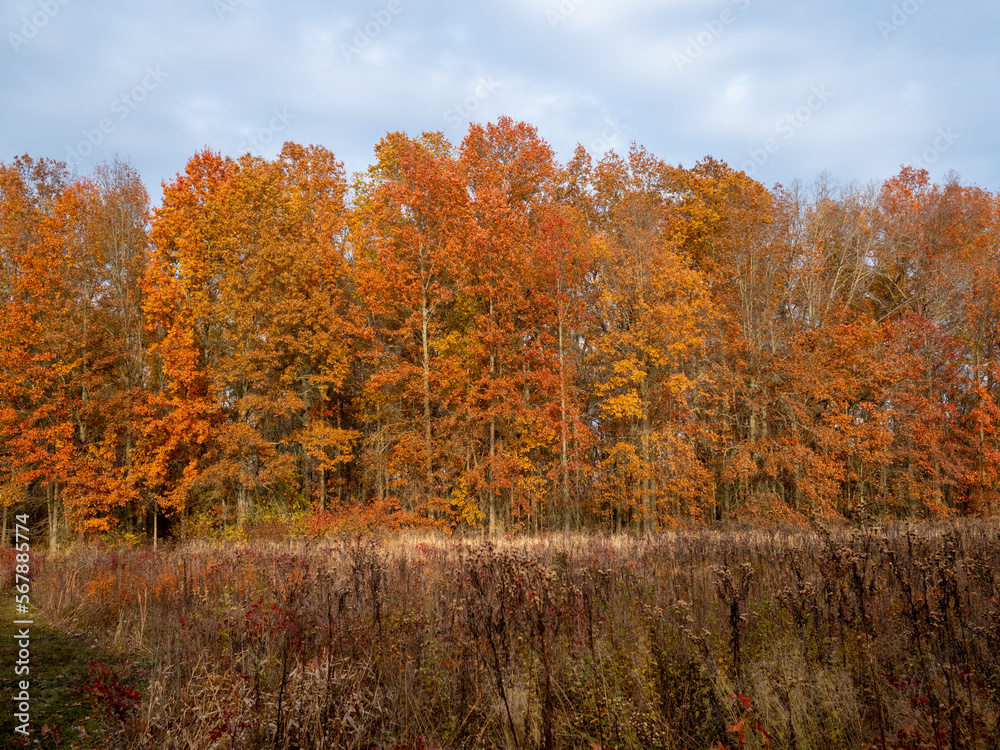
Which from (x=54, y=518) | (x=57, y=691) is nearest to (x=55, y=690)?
(x=57, y=691)

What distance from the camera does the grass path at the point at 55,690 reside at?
4.62m

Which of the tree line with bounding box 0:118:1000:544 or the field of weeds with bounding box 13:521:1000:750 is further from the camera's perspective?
the tree line with bounding box 0:118:1000:544

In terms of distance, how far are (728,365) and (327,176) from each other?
19.7 meters

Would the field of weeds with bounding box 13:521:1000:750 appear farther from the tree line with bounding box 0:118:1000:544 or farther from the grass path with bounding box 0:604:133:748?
the tree line with bounding box 0:118:1000:544

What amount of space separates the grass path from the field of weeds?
213mm

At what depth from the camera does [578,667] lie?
4.64 metres

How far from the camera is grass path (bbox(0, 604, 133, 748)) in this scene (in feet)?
15.2

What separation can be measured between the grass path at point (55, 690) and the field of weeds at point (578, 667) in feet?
0.70

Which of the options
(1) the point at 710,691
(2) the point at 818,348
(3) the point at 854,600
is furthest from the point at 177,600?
(2) the point at 818,348

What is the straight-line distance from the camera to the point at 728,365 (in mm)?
22531

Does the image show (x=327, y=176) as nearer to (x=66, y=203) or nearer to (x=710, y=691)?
(x=66, y=203)

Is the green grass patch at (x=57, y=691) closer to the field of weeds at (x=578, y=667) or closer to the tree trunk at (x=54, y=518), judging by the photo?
A: the field of weeds at (x=578, y=667)

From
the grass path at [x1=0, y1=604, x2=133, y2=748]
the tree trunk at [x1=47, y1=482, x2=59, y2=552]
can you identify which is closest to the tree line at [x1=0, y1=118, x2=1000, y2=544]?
the tree trunk at [x1=47, y1=482, x2=59, y2=552]

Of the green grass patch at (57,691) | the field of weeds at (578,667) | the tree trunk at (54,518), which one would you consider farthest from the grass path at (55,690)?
the tree trunk at (54,518)
